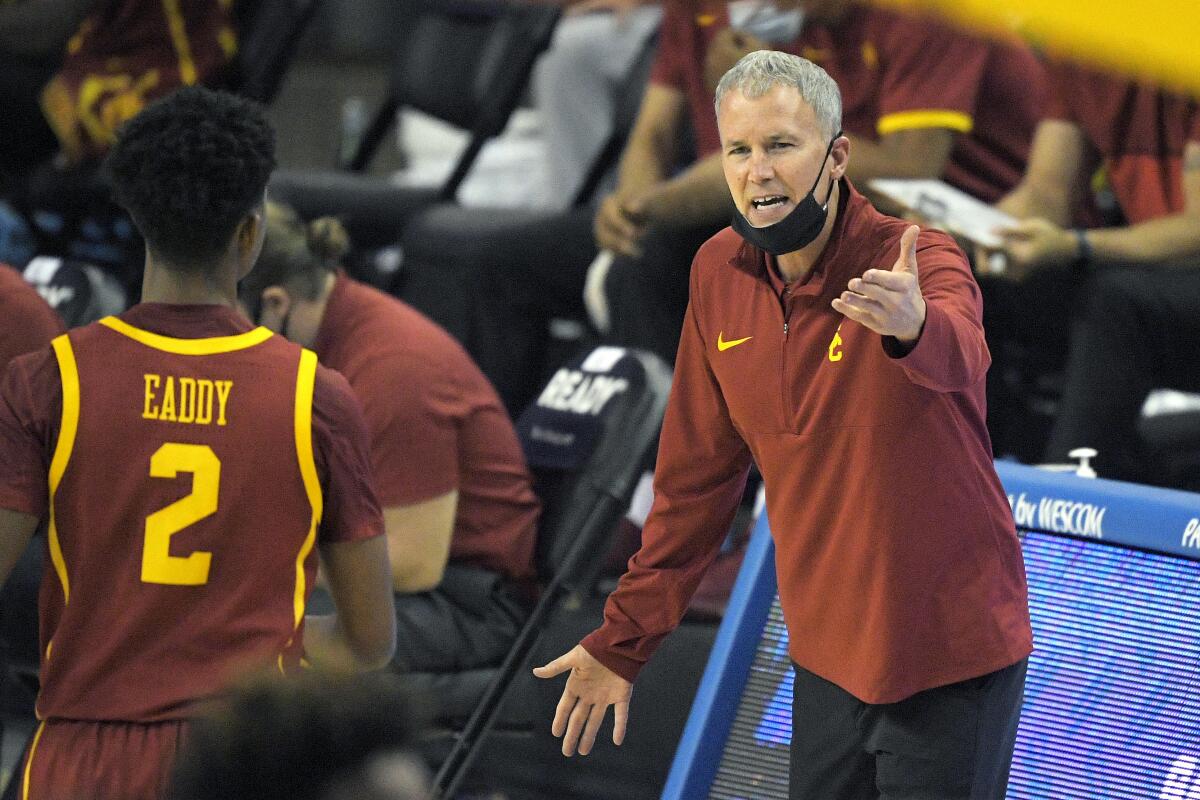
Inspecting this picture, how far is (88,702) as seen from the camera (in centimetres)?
228

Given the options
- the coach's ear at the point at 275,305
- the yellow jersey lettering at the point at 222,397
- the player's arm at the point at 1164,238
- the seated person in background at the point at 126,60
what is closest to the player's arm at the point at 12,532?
the yellow jersey lettering at the point at 222,397

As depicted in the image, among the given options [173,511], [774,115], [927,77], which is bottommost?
[173,511]

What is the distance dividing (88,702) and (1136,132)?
275 centimetres

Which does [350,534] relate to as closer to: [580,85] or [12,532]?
[12,532]

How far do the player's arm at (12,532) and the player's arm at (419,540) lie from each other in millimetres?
1340

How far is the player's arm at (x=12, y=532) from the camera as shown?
2.26 metres

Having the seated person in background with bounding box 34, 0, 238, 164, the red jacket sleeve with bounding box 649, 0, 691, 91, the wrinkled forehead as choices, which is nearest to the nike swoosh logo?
the wrinkled forehead

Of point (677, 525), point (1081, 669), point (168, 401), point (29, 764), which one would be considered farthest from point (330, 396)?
point (1081, 669)

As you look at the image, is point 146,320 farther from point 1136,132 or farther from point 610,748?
point 1136,132

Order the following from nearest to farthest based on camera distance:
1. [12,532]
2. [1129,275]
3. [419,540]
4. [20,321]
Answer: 1. [12,532]
2. [20,321]
3. [419,540]
4. [1129,275]

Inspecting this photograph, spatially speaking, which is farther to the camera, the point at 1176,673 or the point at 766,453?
the point at 1176,673

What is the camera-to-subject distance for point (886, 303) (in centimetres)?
190

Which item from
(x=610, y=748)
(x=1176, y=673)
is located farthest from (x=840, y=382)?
(x=610, y=748)

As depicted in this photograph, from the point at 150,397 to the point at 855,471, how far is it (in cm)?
89
